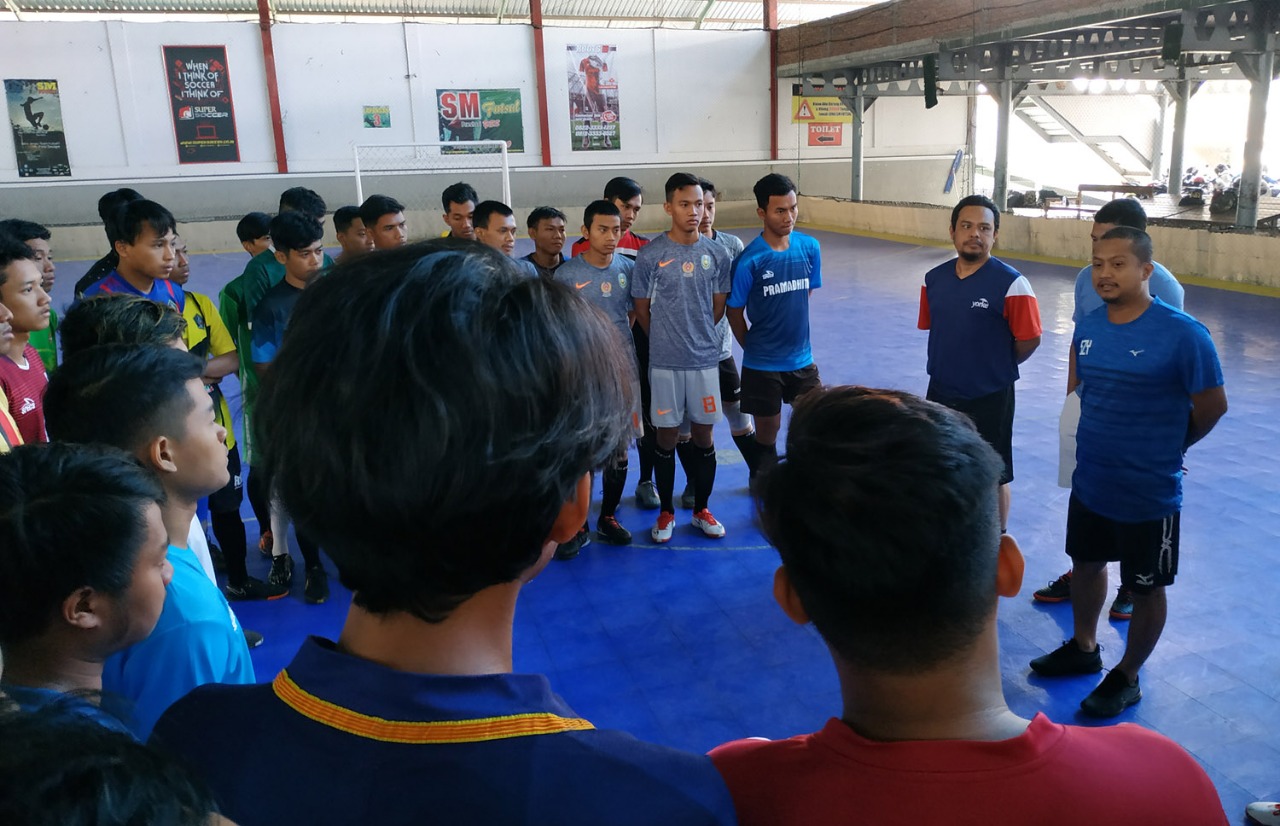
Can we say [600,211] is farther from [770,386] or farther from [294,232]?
[294,232]

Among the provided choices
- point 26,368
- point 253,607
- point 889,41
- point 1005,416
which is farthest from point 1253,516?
point 889,41

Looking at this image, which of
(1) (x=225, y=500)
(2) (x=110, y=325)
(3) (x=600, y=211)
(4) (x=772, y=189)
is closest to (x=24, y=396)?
(2) (x=110, y=325)

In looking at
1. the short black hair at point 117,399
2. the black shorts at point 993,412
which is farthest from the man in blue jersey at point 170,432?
the black shorts at point 993,412

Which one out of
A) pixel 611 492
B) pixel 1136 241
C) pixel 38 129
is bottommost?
pixel 611 492

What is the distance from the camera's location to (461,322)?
735 mm

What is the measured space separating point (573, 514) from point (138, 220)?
3.60 meters

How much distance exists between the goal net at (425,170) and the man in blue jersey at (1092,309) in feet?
50.8

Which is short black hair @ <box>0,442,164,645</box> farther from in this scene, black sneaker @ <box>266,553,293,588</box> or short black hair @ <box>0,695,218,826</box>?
black sneaker @ <box>266,553,293,588</box>

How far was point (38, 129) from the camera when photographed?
1648 centimetres

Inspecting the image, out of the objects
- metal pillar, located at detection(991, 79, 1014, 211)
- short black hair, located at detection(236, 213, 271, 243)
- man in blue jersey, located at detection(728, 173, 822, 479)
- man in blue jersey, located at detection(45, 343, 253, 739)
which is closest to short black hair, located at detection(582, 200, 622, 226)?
man in blue jersey, located at detection(728, 173, 822, 479)

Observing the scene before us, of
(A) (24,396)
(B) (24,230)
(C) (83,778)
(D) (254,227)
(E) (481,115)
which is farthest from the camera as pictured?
(E) (481,115)

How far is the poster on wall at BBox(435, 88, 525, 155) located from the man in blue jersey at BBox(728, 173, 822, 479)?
48.8 ft

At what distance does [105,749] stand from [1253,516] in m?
5.11

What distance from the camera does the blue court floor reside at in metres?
2.94
